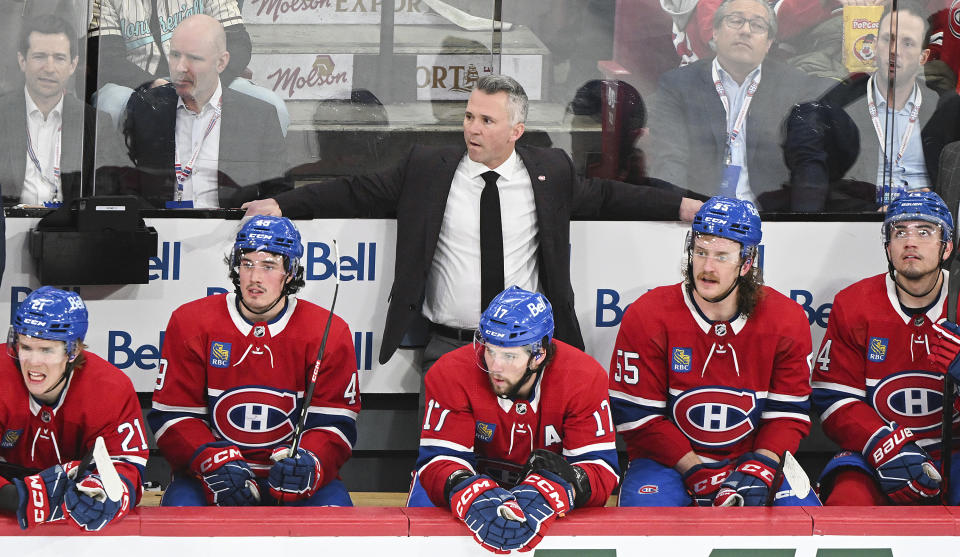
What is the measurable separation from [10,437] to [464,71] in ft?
7.27

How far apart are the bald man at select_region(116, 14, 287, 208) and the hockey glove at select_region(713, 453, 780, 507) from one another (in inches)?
84.9

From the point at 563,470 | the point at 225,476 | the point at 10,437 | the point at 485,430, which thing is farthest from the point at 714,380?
the point at 10,437

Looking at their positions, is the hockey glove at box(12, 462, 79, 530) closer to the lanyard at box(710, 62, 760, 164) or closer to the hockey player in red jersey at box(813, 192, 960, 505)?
the hockey player in red jersey at box(813, 192, 960, 505)

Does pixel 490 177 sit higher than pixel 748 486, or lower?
higher

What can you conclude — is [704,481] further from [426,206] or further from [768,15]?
[768,15]

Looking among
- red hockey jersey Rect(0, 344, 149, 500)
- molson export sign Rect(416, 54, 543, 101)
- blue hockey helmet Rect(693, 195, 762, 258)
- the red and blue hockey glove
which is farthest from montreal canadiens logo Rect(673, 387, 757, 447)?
red hockey jersey Rect(0, 344, 149, 500)

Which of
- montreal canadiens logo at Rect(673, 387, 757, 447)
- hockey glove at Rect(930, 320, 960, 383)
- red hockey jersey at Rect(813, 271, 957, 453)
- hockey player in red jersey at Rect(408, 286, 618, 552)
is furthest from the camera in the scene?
red hockey jersey at Rect(813, 271, 957, 453)

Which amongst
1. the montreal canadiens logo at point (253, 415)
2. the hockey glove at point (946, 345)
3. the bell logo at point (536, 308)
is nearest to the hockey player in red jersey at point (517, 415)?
the bell logo at point (536, 308)

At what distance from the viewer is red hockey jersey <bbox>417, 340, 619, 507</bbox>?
360 centimetres

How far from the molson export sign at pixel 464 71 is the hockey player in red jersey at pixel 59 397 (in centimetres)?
181

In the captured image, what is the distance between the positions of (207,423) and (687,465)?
1.58 m

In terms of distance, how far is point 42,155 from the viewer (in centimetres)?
470

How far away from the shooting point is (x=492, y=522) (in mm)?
3066

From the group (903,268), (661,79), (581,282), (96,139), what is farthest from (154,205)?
(903,268)
